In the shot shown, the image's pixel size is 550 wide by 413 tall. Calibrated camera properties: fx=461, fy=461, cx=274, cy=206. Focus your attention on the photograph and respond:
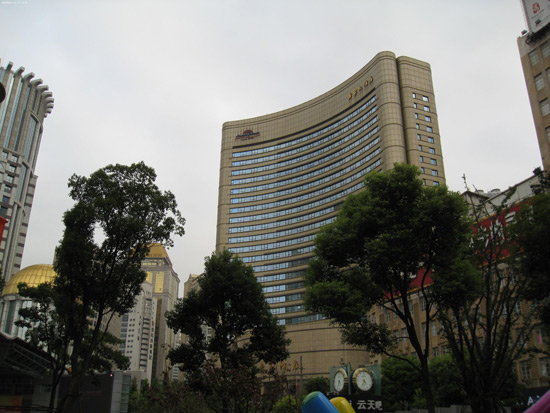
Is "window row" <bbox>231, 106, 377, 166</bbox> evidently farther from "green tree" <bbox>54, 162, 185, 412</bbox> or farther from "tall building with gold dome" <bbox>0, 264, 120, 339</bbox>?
"green tree" <bbox>54, 162, 185, 412</bbox>

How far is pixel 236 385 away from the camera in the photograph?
24.4 m

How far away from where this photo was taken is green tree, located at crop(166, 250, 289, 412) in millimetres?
32031

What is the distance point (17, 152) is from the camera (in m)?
112

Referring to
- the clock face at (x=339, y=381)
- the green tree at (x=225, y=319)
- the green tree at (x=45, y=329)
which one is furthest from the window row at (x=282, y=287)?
the green tree at (x=45, y=329)

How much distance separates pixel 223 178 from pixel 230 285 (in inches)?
3014

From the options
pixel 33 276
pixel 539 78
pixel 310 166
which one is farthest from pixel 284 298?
pixel 539 78

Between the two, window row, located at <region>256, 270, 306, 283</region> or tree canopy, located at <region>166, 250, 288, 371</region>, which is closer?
tree canopy, located at <region>166, 250, 288, 371</region>

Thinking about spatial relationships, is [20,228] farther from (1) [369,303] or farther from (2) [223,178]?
(1) [369,303]

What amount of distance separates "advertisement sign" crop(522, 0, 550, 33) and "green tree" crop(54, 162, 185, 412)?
40467 mm

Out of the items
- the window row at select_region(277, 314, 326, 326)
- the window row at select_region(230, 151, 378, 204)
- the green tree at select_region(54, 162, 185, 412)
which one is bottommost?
the green tree at select_region(54, 162, 185, 412)

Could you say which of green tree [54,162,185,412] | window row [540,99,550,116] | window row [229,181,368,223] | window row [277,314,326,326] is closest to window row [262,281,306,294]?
window row [277,314,326,326]

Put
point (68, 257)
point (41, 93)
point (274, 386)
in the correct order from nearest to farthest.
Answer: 1. point (68, 257)
2. point (274, 386)
3. point (41, 93)

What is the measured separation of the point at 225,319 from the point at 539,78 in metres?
36.8

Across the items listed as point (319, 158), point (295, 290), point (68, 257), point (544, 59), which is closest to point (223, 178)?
point (319, 158)
